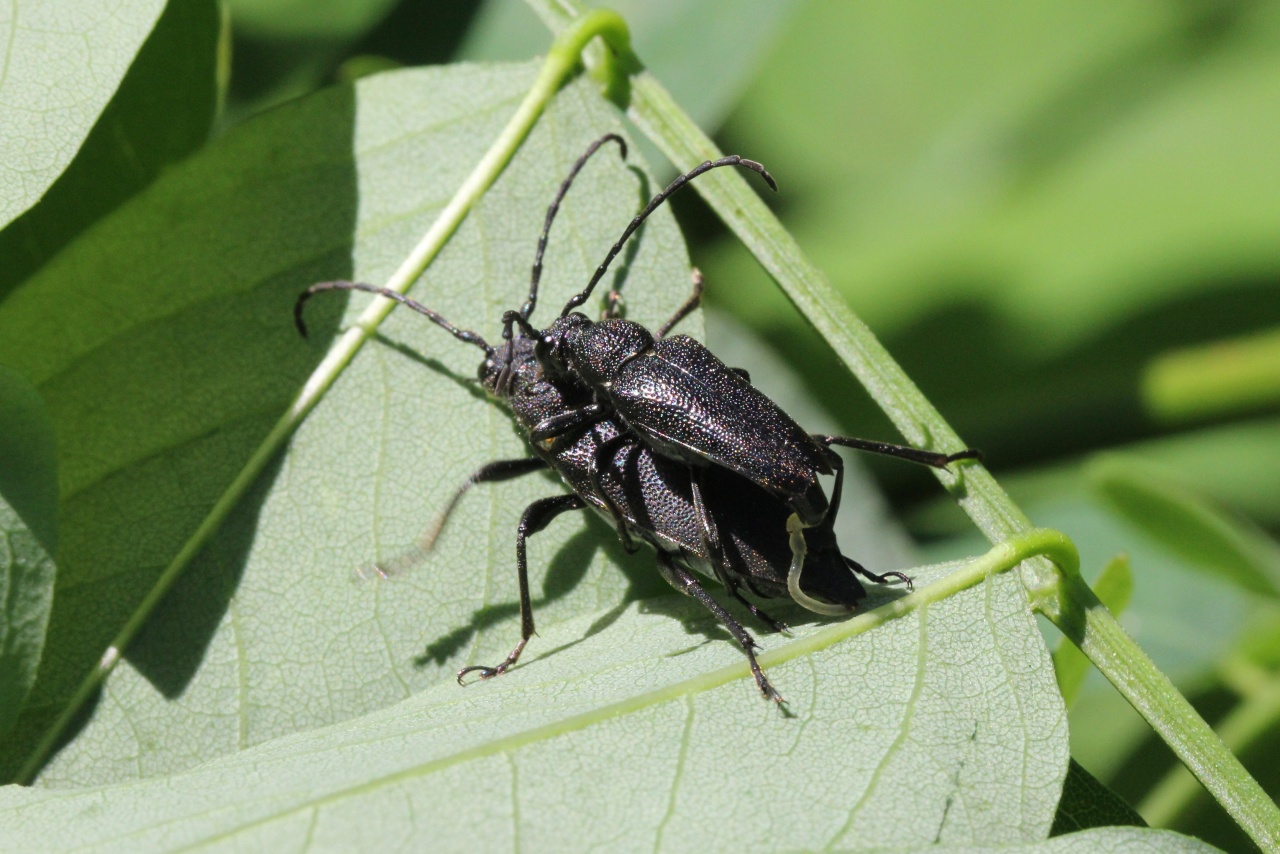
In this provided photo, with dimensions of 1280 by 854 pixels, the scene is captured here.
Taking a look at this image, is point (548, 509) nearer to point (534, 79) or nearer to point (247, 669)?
point (247, 669)

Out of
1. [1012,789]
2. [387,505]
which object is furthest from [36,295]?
[1012,789]

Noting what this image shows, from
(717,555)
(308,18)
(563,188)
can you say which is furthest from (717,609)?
(308,18)

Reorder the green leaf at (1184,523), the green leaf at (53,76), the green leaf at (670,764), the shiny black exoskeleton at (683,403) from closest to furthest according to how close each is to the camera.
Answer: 1. the green leaf at (670,764)
2. the green leaf at (53,76)
3. the shiny black exoskeleton at (683,403)
4. the green leaf at (1184,523)

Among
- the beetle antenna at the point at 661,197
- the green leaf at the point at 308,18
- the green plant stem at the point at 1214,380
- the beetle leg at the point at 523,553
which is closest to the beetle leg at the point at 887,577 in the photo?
the beetle leg at the point at 523,553

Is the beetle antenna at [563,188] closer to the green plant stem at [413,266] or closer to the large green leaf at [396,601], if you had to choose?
the large green leaf at [396,601]

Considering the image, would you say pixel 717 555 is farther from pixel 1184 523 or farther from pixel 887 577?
pixel 1184 523

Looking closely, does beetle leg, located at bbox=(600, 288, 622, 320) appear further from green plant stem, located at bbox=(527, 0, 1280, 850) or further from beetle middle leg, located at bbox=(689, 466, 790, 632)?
beetle middle leg, located at bbox=(689, 466, 790, 632)
